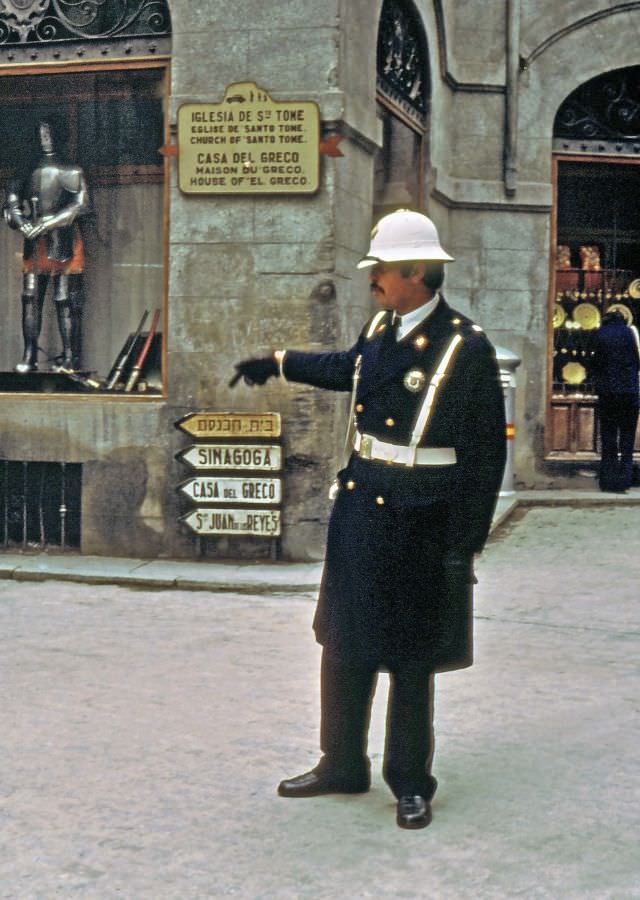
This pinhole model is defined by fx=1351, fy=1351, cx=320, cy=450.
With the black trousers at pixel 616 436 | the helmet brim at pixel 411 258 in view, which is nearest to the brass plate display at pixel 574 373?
the black trousers at pixel 616 436

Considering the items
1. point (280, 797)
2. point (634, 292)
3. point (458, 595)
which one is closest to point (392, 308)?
point (458, 595)

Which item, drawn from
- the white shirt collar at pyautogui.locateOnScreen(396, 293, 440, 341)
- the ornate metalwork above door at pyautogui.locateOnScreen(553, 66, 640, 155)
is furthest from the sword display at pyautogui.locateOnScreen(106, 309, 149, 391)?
the ornate metalwork above door at pyautogui.locateOnScreen(553, 66, 640, 155)

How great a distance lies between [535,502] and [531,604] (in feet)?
16.6

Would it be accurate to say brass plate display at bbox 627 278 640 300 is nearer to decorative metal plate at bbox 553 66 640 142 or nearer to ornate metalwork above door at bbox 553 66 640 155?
ornate metalwork above door at bbox 553 66 640 155

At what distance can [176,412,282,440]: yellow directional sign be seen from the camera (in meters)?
9.45

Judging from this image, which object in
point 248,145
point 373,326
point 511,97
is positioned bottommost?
point 373,326

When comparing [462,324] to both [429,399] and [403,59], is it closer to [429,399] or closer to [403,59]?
[429,399]

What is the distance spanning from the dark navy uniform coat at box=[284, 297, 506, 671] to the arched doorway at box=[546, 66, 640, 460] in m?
10.2

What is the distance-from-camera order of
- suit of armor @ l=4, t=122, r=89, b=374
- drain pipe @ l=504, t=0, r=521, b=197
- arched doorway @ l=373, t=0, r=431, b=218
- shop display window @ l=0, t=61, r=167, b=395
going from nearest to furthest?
shop display window @ l=0, t=61, r=167, b=395 < suit of armor @ l=4, t=122, r=89, b=374 < arched doorway @ l=373, t=0, r=431, b=218 < drain pipe @ l=504, t=0, r=521, b=197

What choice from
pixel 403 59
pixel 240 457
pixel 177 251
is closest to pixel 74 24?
pixel 177 251

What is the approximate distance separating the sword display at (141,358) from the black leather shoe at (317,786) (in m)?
5.75

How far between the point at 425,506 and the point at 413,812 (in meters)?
0.98

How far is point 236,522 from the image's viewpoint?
9.50 m

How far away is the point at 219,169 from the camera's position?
9.51m
